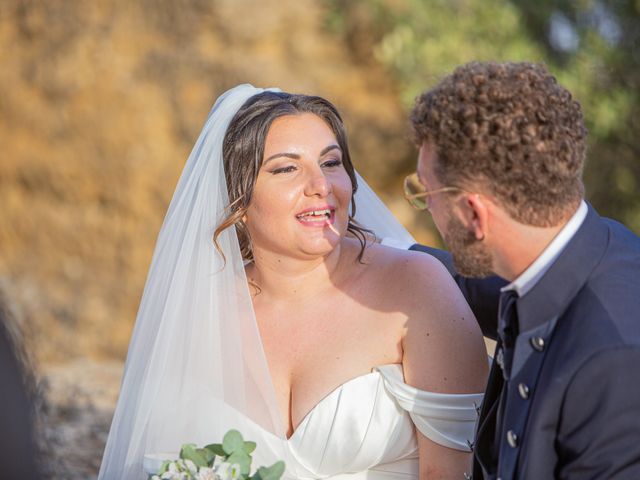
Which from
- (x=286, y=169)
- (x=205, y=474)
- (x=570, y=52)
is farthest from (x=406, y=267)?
(x=570, y=52)

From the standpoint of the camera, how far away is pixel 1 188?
402 inches

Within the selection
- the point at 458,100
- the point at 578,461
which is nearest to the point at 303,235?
the point at 458,100

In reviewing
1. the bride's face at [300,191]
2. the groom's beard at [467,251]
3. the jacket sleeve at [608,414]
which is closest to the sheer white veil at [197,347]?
the bride's face at [300,191]

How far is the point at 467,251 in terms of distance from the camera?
7.64 ft

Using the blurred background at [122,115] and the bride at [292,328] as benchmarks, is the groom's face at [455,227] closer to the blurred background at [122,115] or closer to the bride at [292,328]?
the bride at [292,328]

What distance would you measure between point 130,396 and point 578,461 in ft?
6.46

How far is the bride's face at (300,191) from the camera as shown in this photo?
333 cm

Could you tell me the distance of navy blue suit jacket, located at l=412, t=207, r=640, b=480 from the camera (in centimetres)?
206

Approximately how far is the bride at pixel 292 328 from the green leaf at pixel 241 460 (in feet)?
2.09

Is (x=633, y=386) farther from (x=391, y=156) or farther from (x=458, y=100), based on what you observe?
(x=391, y=156)

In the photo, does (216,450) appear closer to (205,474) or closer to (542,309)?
(205,474)

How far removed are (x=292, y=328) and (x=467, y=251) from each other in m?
1.29

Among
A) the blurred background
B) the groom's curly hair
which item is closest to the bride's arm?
the groom's curly hair

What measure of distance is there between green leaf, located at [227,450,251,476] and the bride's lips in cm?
101
